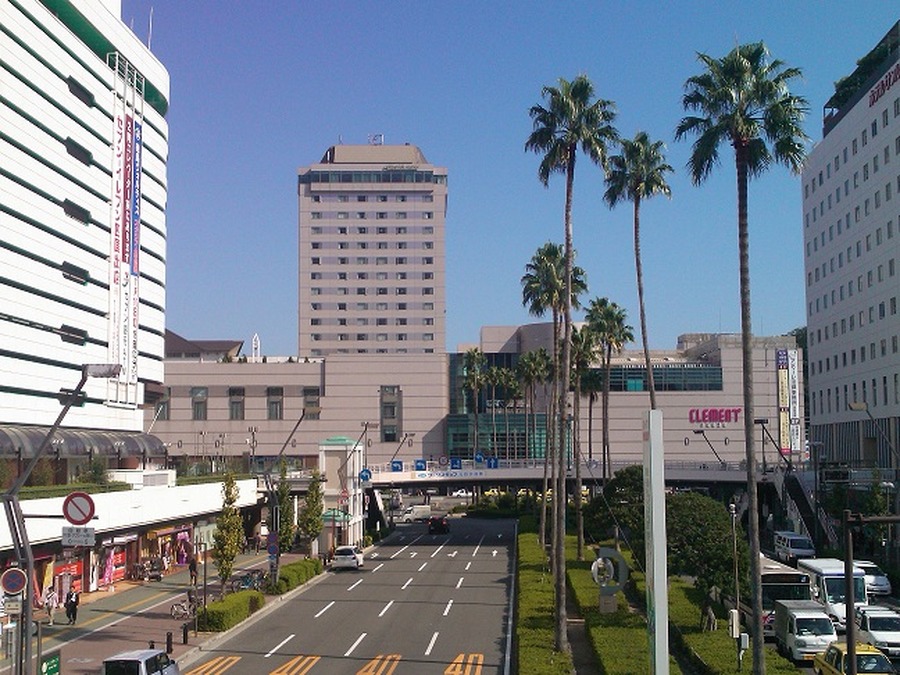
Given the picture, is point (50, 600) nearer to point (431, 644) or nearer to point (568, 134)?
point (431, 644)

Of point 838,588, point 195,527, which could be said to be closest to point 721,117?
point 838,588

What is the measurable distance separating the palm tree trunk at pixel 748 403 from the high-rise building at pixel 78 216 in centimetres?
3887

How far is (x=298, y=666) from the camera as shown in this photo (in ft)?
111

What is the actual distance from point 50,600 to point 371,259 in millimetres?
132551

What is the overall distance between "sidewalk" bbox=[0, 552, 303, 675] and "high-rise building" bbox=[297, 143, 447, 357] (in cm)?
11336

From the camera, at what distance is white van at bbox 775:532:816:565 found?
61.2 meters

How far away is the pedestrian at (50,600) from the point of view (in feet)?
132

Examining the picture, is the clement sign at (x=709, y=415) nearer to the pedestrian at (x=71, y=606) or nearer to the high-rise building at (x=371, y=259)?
the high-rise building at (x=371, y=259)

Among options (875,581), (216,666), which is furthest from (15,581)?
(875,581)

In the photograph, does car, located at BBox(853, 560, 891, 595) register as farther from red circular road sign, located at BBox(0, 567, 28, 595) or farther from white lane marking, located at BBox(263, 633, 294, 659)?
red circular road sign, located at BBox(0, 567, 28, 595)

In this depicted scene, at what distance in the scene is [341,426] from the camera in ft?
427

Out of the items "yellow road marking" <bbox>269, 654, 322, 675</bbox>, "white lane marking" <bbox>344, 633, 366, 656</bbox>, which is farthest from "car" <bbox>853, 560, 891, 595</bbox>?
"yellow road marking" <bbox>269, 654, 322, 675</bbox>

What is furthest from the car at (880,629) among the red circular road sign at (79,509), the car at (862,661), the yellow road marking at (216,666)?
the red circular road sign at (79,509)

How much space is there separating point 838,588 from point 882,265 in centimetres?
4133
